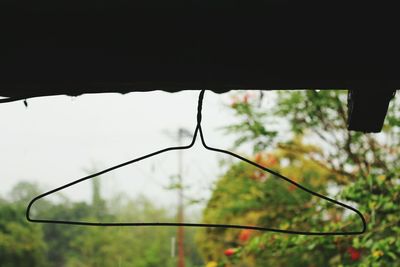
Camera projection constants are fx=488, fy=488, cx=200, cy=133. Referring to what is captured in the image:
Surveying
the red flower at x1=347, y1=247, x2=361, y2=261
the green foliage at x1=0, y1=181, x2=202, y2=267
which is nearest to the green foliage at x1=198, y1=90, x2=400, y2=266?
the red flower at x1=347, y1=247, x2=361, y2=261

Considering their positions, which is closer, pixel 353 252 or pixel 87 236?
pixel 353 252

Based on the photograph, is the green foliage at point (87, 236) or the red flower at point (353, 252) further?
the green foliage at point (87, 236)

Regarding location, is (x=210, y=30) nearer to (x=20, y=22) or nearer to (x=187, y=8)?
(x=187, y=8)

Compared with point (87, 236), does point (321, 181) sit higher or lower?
higher

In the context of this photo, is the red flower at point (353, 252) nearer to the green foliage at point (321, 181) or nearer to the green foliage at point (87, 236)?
the green foliage at point (321, 181)

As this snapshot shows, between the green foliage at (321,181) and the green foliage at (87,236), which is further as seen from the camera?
the green foliage at (87,236)

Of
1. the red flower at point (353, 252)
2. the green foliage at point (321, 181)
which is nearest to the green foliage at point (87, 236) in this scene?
the green foliage at point (321, 181)

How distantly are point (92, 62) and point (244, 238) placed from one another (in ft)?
17.8

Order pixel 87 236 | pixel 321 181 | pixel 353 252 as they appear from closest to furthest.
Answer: pixel 353 252
pixel 321 181
pixel 87 236

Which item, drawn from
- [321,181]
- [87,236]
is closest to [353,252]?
[321,181]

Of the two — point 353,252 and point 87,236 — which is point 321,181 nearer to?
point 353,252

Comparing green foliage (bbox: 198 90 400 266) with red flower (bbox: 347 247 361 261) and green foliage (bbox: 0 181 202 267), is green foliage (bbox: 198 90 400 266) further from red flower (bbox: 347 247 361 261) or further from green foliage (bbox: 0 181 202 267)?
green foliage (bbox: 0 181 202 267)

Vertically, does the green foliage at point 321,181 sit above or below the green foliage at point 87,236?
above

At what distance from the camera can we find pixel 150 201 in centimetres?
1549
